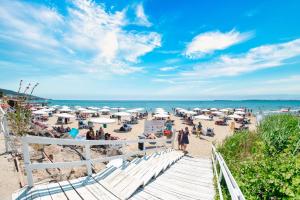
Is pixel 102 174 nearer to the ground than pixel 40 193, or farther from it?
nearer to the ground

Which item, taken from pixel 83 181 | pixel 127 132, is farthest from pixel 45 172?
pixel 127 132

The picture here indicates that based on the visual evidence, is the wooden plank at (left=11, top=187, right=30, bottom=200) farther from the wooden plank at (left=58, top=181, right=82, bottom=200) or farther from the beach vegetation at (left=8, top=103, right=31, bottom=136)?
the beach vegetation at (left=8, top=103, right=31, bottom=136)

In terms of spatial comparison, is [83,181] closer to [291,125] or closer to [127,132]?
[291,125]

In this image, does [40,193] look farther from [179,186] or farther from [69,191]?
[179,186]

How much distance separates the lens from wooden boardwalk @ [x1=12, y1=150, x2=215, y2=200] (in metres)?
3.64

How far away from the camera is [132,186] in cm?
443

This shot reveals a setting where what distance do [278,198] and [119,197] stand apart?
3.20m

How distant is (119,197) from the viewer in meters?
3.85

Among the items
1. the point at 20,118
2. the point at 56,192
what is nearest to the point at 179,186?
the point at 56,192

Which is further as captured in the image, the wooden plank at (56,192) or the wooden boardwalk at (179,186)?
the wooden boardwalk at (179,186)

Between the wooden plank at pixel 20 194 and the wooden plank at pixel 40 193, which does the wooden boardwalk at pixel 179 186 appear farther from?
the wooden plank at pixel 20 194

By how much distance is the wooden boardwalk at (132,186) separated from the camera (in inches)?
143

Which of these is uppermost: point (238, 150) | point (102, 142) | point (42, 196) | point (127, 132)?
point (102, 142)

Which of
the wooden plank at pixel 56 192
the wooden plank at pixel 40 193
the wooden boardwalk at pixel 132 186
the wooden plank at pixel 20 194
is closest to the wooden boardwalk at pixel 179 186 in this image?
the wooden boardwalk at pixel 132 186
